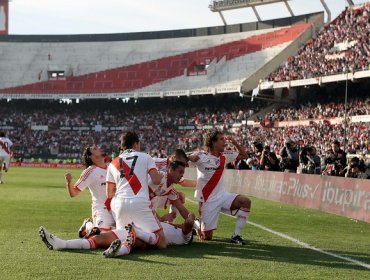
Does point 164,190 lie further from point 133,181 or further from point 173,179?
point 133,181

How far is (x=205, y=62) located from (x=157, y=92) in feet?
19.4

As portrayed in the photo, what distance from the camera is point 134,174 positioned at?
946 cm

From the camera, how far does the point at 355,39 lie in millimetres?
54562

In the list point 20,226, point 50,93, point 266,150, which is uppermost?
point 50,93

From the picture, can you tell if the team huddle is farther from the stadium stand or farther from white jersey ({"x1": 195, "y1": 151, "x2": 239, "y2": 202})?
the stadium stand

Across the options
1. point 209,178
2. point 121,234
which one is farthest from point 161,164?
point 121,234

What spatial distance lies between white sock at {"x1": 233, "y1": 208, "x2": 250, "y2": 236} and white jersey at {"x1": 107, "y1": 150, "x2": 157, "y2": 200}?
2132 mm

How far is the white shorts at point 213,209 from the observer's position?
37.4 feet

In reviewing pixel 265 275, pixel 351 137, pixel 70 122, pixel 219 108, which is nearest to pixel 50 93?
pixel 70 122

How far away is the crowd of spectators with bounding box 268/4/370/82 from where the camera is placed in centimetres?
5156

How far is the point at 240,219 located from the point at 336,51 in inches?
1842

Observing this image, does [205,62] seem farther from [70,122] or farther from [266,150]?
[266,150]

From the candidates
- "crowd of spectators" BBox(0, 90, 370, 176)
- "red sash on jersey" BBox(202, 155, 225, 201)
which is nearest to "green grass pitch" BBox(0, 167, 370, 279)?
"red sash on jersey" BBox(202, 155, 225, 201)

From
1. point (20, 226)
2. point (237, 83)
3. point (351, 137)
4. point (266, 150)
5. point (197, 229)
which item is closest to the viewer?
point (197, 229)
